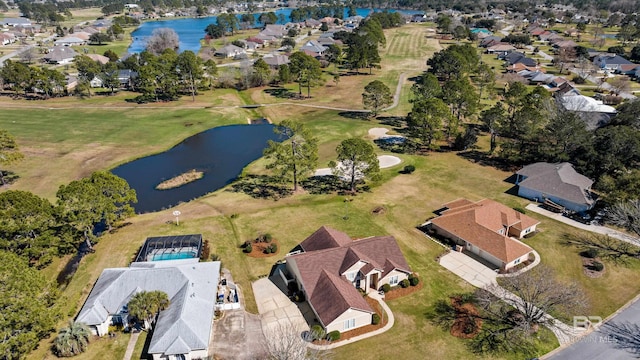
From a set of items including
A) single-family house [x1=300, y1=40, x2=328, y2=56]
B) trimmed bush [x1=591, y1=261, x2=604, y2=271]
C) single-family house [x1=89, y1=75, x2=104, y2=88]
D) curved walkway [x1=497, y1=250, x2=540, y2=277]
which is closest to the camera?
curved walkway [x1=497, y1=250, x2=540, y2=277]

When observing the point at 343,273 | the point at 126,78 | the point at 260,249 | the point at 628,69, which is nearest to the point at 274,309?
the point at 343,273

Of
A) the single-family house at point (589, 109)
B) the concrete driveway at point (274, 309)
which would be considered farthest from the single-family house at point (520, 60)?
the concrete driveway at point (274, 309)

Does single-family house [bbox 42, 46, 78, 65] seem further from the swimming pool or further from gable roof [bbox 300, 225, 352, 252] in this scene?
gable roof [bbox 300, 225, 352, 252]

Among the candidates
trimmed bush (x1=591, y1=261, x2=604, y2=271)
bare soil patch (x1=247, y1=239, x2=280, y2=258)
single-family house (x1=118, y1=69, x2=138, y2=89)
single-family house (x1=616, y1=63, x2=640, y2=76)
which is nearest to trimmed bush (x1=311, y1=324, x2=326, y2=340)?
bare soil patch (x1=247, y1=239, x2=280, y2=258)

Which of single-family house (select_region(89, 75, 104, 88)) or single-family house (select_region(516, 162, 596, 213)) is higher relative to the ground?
single-family house (select_region(89, 75, 104, 88))

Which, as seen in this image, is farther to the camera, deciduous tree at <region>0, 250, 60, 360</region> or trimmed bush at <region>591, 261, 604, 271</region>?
trimmed bush at <region>591, 261, 604, 271</region>

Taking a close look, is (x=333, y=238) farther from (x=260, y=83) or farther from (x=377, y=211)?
(x=260, y=83)
